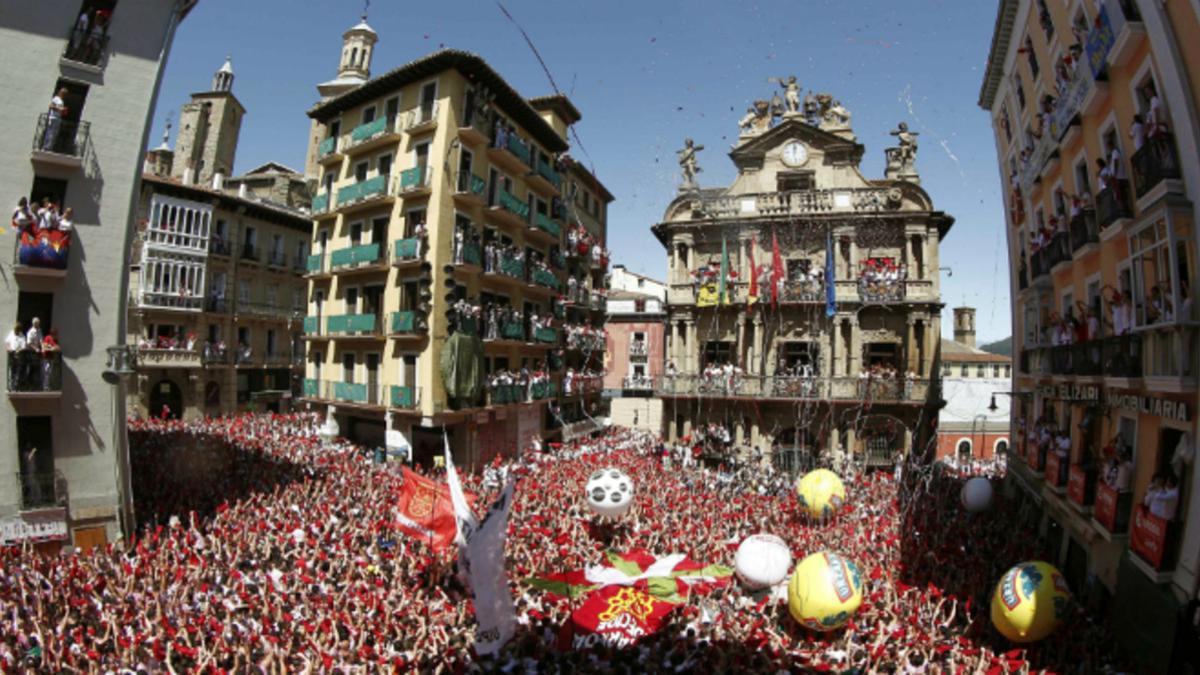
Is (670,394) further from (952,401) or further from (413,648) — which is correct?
(952,401)

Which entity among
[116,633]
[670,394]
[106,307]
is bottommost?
[116,633]

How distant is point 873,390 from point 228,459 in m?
24.5

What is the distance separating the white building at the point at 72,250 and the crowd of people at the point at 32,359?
0.03m

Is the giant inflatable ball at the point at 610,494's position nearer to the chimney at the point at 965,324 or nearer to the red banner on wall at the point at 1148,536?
the red banner on wall at the point at 1148,536

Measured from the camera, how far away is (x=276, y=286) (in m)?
38.2

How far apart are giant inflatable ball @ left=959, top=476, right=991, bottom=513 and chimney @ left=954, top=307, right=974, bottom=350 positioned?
39.6 metres

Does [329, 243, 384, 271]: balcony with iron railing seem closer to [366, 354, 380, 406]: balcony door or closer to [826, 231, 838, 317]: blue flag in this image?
[366, 354, 380, 406]: balcony door

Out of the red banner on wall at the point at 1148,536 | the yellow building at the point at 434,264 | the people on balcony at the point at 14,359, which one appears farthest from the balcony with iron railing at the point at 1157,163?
the people on balcony at the point at 14,359

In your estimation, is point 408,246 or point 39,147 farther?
point 408,246

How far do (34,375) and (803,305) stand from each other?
25.8 m

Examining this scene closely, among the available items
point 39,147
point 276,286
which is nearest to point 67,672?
point 39,147

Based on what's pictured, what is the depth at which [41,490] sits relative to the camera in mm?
14398

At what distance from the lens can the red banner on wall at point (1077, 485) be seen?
1388 centimetres

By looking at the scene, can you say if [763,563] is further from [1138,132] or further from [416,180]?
[416,180]
